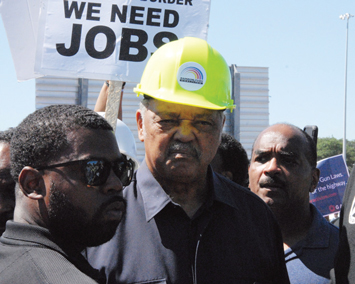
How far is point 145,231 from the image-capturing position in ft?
7.22

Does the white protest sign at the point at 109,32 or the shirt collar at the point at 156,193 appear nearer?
the shirt collar at the point at 156,193

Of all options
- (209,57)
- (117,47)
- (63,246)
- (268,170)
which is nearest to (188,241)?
(63,246)

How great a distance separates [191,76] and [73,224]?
103 cm

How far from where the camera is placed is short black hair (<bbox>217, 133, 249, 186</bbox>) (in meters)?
4.52

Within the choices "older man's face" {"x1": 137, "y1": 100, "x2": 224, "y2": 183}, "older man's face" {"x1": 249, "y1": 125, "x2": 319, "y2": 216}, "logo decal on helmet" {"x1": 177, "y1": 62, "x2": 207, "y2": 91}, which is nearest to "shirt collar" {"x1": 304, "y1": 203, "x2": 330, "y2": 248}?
"older man's face" {"x1": 249, "y1": 125, "x2": 319, "y2": 216}

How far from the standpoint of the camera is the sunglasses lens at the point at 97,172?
6.20ft

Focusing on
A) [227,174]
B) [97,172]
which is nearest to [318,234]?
[227,174]

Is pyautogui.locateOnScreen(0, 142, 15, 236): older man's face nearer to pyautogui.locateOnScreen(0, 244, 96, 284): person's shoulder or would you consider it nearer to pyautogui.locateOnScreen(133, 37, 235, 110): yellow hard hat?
pyautogui.locateOnScreen(133, 37, 235, 110): yellow hard hat

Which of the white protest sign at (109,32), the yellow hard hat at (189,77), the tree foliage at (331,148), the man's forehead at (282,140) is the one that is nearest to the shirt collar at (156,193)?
the yellow hard hat at (189,77)

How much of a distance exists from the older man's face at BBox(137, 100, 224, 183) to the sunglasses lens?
1.56ft

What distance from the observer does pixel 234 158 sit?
4.60 meters

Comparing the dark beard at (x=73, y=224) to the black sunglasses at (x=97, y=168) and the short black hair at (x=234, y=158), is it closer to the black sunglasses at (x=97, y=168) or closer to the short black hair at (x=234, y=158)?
the black sunglasses at (x=97, y=168)

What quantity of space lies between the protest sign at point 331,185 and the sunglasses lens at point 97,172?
4.16 meters

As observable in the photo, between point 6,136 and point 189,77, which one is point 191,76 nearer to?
point 189,77
